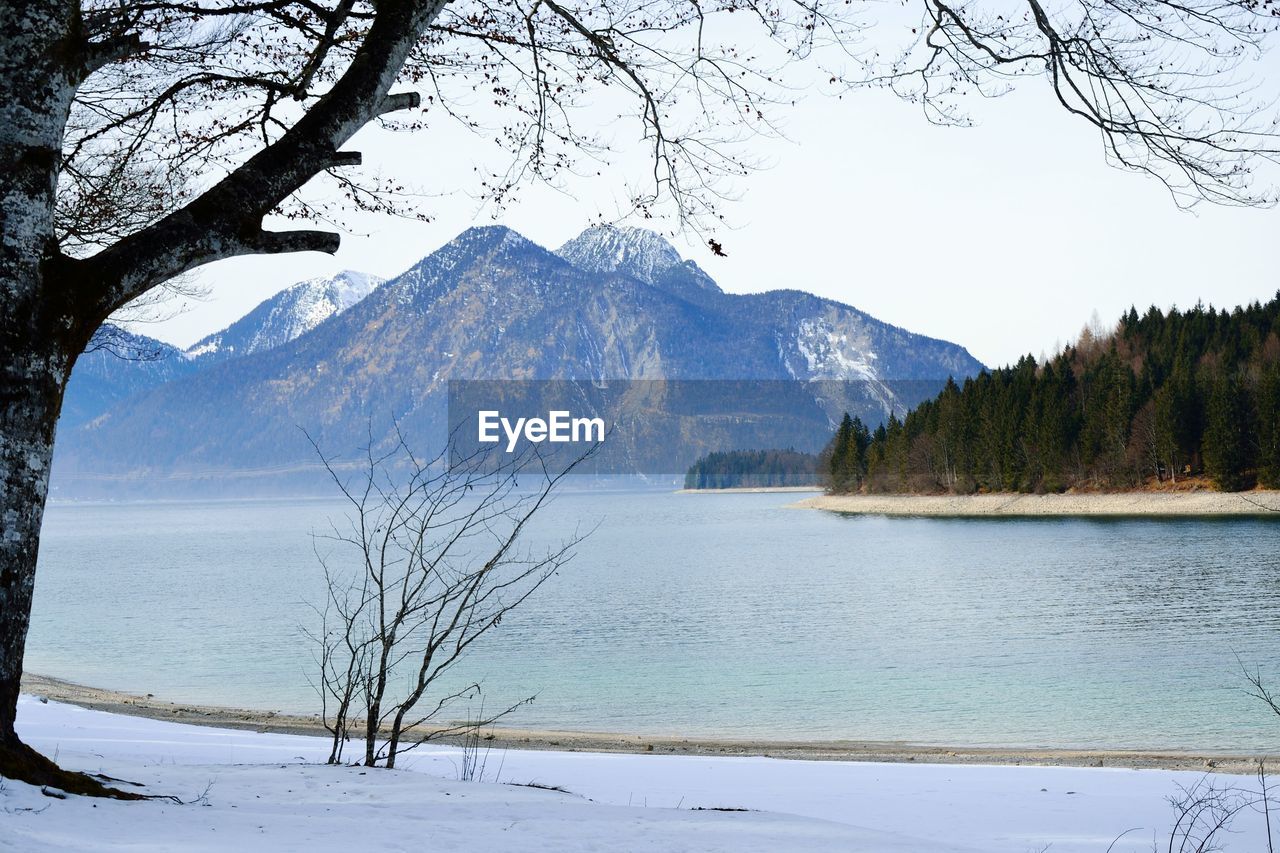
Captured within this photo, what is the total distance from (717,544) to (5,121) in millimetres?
52428

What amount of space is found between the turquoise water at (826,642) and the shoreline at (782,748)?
0.64 metres

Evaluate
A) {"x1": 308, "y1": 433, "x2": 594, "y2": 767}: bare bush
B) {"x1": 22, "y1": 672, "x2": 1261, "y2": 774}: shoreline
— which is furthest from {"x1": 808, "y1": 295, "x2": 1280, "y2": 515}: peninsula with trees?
{"x1": 22, "y1": 672, "x2": 1261, "y2": 774}: shoreline

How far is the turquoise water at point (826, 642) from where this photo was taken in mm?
14484

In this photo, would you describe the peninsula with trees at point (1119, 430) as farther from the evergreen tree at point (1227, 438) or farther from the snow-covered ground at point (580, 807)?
the snow-covered ground at point (580, 807)

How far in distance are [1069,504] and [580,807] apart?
72.7m

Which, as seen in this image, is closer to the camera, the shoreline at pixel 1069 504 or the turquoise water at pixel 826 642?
the turquoise water at pixel 826 642

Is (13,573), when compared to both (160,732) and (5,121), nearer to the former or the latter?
(5,121)

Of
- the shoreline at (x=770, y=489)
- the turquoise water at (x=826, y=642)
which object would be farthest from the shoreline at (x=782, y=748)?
the shoreline at (x=770, y=489)

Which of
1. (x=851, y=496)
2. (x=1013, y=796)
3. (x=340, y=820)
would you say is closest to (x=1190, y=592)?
(x=1013, y=796)

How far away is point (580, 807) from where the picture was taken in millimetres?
4574

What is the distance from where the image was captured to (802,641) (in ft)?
70.3

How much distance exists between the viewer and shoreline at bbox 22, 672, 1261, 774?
36.5 feet

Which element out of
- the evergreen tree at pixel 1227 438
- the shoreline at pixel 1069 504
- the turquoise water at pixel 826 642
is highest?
the evergreen tree at pixel 1227 438

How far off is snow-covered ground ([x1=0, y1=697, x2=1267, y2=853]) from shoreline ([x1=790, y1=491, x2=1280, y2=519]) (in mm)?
49261
